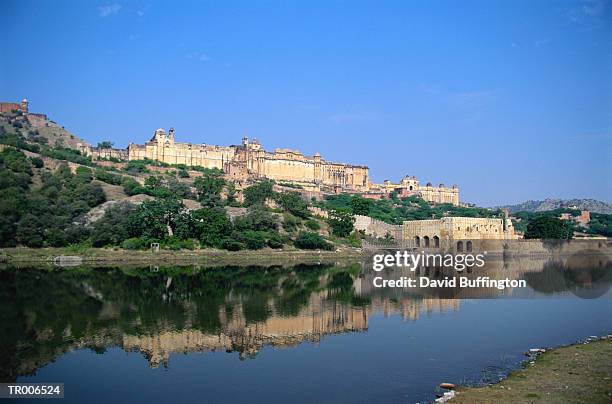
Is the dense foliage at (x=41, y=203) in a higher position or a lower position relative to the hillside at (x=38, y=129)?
lower

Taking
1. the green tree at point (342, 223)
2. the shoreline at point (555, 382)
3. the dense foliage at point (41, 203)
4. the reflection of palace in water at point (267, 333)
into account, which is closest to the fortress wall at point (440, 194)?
the green tree at point (342, 223)

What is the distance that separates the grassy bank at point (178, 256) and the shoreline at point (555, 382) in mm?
23728

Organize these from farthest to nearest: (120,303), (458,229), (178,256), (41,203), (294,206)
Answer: (294,206), (458,229), (41,203), (178,256), (120,303)

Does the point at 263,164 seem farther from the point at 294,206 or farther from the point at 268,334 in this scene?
the point at 268,334

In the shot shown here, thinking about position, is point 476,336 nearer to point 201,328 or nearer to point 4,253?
point 201,328

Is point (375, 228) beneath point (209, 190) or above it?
beneath

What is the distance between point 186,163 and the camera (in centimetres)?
6550

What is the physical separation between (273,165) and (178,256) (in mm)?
36755

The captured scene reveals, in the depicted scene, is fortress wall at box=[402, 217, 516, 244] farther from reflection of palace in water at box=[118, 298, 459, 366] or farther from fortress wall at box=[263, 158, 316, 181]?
fortress wall at box=[263, 158, 316, 181]

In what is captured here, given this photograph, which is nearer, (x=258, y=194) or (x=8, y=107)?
(x=258, y=194)

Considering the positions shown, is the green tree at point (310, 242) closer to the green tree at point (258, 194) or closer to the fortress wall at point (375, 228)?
the fortress wall at point (375, 228)

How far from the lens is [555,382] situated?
357 inches

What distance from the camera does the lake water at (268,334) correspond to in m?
9.90

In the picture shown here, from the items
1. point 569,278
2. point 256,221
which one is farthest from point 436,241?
point 569,278
